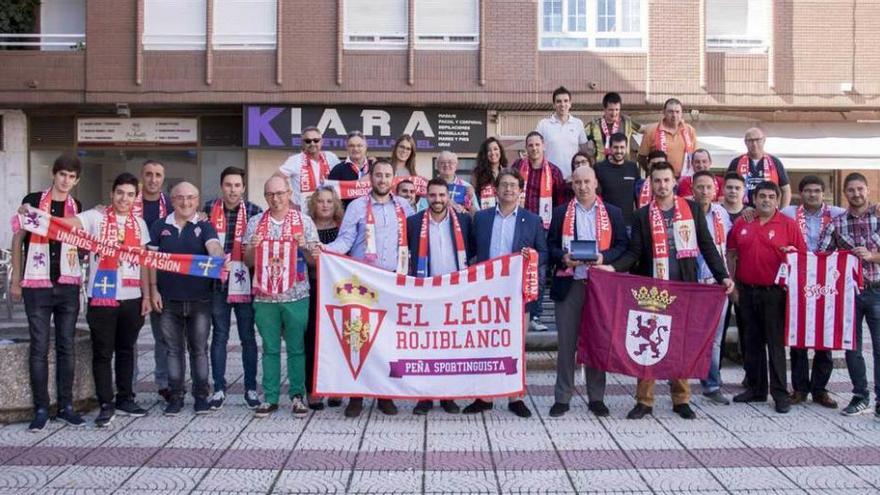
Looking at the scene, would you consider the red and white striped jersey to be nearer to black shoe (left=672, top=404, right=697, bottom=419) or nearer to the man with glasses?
black shoe (left=672, top=404, right=697, bottom=419)

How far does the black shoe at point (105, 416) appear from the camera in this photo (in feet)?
23.6

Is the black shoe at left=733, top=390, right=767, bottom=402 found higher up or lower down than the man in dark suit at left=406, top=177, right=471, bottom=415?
lower down

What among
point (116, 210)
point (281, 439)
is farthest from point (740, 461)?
point (116, 210)

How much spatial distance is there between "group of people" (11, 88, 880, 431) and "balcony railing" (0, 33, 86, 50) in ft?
47.9

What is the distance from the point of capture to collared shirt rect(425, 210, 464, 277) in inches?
309

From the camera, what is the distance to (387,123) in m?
20.8

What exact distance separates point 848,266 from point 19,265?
7.12m

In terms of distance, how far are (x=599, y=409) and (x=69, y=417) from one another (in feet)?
14.7

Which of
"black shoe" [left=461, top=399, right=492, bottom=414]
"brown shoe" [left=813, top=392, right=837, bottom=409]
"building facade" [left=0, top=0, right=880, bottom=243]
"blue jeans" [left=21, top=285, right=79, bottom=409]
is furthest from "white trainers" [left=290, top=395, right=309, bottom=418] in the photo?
"building facade" [left=0, top=0, right=880, bottom=243]

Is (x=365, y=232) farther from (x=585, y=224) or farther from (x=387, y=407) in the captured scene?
(x=585, y=224)

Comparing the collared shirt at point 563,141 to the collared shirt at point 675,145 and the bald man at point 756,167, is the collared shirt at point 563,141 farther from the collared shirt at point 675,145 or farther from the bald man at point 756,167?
the bald man at point 756,167

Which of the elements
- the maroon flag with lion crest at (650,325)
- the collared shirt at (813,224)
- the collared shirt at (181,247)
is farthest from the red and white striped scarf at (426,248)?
the collared shirt at (813,224)

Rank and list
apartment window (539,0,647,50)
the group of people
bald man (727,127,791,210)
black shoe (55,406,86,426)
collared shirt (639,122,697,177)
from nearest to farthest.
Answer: black shoe (55,406,86,426) < the group of people < bald man (727,127,791,210) < collared shirt (639,122,697,177) < apartment window (539,0,647,50)

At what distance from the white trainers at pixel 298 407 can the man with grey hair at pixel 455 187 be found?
2556mm
